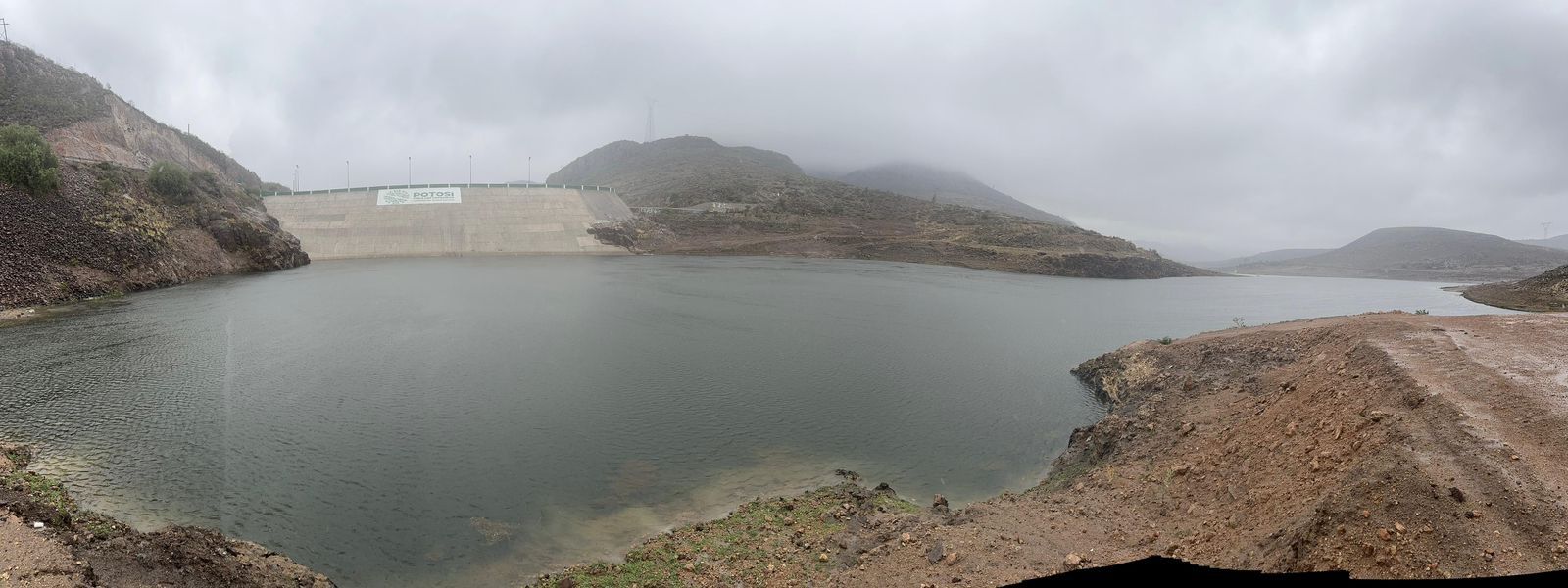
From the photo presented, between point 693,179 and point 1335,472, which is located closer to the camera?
point 1335,472

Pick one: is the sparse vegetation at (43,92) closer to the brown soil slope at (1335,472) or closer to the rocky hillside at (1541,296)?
the brown soil slope at (1335,472)

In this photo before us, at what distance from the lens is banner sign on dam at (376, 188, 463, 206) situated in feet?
209

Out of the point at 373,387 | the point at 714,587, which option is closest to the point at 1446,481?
the point at 714,587

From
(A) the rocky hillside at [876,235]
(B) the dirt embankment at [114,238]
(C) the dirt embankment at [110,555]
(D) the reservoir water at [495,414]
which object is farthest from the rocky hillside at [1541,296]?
(B) the dirt embankment at [114,238]

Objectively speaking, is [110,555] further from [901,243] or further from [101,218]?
[901,243]

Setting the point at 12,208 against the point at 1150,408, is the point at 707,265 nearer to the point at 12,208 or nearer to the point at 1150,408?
the point at 12,208

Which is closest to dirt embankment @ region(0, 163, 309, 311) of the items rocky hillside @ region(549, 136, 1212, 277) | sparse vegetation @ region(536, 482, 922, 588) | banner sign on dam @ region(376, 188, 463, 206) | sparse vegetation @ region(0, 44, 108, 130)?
sparse vegetation @ region(0, 44, 108, 130)

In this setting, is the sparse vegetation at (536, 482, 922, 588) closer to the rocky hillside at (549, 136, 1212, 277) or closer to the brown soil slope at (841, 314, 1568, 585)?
the brown soil slope at (841, 314, 1568, 585)

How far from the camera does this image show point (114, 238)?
28.9 meters

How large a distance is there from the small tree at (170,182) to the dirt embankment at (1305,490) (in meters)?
42.0

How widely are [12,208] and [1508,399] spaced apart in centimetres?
4162

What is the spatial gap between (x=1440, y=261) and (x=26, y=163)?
158 meters

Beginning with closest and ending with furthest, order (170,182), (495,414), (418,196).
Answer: (495,414)
(170,182)
(418,196)

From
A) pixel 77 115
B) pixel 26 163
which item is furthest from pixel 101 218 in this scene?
pixel 77 115
